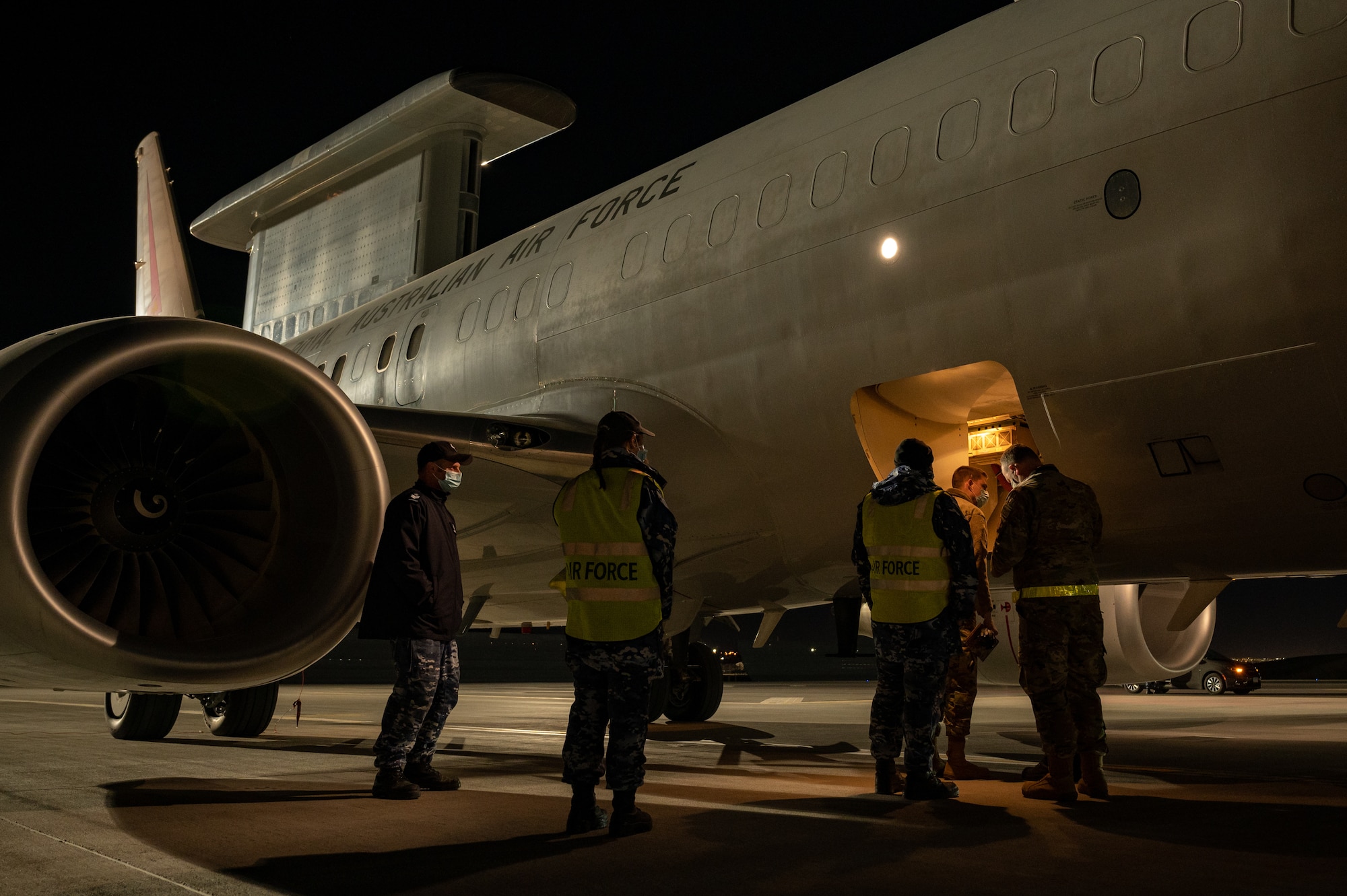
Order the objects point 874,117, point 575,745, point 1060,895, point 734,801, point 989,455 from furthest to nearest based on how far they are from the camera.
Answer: point 989,455 → point 874,117 → point 734,801 → point 575,745 → point 1060,895

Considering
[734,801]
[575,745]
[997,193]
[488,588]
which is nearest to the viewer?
[575,745]

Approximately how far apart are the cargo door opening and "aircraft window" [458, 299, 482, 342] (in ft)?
13.1

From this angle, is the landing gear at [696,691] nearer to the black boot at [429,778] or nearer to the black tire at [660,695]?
the black tire at [660,695]

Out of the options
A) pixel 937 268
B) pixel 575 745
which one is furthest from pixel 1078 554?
pixel 575 745

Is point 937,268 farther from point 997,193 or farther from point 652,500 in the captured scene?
point 652,500

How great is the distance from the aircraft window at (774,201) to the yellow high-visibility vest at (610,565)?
9.03 feet

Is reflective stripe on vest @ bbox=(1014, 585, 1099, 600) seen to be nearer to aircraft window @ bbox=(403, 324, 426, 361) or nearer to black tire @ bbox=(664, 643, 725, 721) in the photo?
black tire @ bbox=(664, 643, 725, 721)

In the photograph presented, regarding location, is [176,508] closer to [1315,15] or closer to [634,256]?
[634,256]

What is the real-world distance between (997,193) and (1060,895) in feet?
10.8

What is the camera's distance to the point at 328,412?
216 inches

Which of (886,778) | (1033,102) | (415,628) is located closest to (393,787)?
(415,628)

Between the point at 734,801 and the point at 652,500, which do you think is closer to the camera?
the point at 652,500

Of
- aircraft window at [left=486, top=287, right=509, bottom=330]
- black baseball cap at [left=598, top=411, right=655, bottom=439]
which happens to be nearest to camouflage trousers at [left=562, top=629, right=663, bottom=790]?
black baseball cap at [left=598, top=411, right=655, bottom=439]

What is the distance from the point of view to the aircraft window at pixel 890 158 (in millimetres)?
5770
